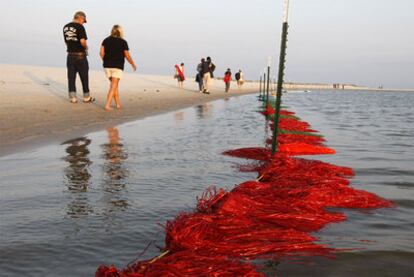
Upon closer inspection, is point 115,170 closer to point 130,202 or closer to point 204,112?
point 130,202

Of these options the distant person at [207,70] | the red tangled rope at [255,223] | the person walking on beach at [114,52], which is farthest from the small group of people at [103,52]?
the distant person at [207,70]

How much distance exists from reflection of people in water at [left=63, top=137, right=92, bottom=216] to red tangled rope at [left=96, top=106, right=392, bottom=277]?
806mm

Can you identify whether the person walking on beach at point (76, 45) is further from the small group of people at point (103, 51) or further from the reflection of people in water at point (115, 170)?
the reflection of people in water at point (115, 170)

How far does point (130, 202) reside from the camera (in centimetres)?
307

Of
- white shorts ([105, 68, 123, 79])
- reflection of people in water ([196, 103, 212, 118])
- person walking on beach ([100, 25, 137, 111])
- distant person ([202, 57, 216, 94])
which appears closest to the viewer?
person walking on beach ([100, 25, 137, 111])

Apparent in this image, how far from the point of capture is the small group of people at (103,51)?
391 inches

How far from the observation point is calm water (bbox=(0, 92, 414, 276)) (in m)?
2.09

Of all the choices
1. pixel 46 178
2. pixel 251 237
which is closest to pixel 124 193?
pixel 46 178

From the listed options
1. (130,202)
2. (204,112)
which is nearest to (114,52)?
(204,112)

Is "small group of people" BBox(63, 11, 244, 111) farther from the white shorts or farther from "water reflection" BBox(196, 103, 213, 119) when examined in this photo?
"water reflection" BBox(196, 103, 213, 119)

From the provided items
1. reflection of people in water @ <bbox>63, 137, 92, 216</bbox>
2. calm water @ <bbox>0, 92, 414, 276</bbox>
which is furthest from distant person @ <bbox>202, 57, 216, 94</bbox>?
reflection of people in water @ <bbox>63, 137, 92, 216</bbox>

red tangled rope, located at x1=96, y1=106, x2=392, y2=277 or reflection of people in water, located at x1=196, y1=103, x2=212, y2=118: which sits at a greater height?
red tangled rope, located at x1=96, y1=106, x2=392, y2=277

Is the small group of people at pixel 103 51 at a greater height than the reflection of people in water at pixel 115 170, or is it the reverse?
the small group of people at pixel 103 51

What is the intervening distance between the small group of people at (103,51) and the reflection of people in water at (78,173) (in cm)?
422
